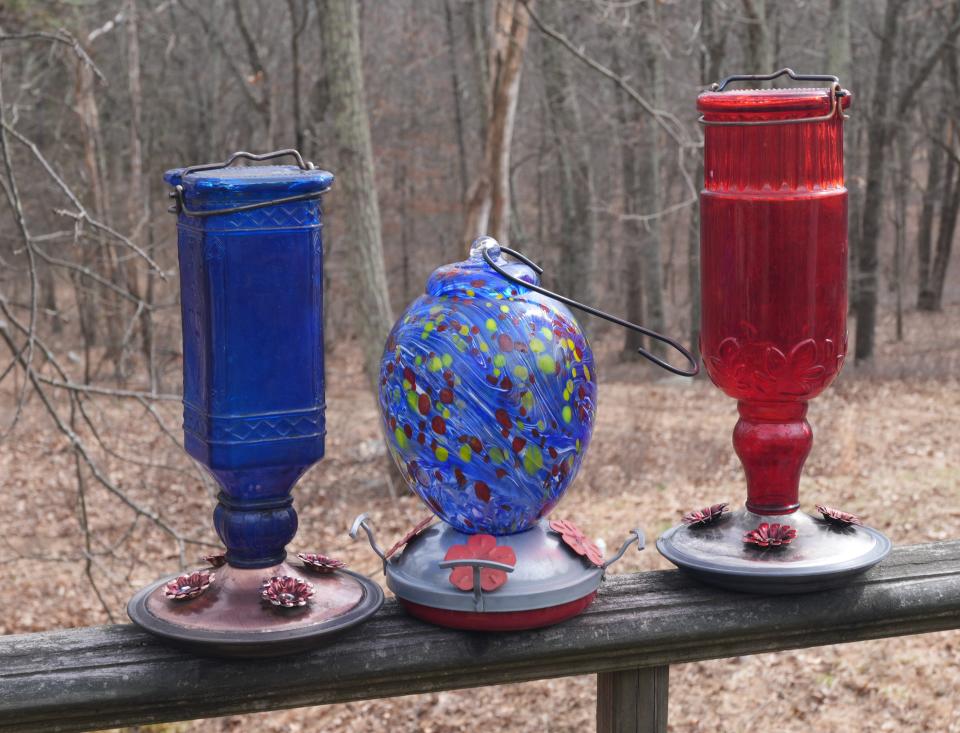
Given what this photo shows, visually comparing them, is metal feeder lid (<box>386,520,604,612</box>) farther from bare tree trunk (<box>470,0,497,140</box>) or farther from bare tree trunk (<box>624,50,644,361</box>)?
bare tree trunk (<box>624,50,644,361</box>)

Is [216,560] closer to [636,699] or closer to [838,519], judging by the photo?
[636,699]

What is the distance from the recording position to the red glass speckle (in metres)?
1.84

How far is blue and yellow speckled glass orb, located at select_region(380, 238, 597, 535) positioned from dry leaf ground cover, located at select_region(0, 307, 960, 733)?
8.39 feet

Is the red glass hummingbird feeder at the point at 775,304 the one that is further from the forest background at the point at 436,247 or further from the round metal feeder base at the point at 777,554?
the forest background at the point at 436,247

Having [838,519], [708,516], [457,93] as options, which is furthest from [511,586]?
[457,93]

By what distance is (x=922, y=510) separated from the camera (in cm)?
693

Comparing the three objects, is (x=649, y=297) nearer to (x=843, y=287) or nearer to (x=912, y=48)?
(x=912, y=48)

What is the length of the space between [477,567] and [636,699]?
43cm

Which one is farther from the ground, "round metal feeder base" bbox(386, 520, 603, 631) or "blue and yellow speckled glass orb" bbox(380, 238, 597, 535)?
"blue and yellow speckled glass orb" bbox(380, 238, 597, 535)

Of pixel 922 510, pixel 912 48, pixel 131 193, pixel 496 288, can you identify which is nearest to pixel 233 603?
pixel 496 288

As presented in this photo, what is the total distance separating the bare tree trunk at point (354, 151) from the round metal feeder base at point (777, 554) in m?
6.29

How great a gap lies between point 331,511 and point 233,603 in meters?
7.10

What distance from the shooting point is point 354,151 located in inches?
326

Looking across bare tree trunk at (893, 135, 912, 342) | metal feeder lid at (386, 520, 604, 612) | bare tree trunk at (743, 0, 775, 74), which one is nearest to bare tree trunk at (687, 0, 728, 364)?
bare tree trunk at (893, 135, 912, 342)
